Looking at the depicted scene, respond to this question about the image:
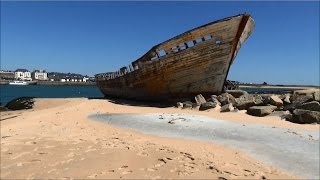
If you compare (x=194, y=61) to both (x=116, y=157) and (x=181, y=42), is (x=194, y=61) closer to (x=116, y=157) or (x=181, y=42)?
(x=181, y=42)

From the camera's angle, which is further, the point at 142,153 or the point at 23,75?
the point at 23,75

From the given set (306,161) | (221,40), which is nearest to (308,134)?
(306,161)

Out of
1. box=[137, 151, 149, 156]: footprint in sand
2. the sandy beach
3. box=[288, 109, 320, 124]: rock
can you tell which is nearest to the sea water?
the sandy beach

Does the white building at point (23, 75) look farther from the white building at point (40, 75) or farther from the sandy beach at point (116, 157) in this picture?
the sandy beach at point (116, 157)

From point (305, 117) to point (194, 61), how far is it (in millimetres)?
6992

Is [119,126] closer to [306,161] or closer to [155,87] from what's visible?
[306,161]

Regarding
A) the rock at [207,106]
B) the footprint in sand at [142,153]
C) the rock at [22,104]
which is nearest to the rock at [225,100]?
the rock at [207,106]

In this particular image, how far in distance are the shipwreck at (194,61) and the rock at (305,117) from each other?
6376 mm

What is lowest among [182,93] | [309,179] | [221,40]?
[309,179]

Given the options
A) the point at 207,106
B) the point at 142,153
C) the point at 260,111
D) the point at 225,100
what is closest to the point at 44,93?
the point at 225,100

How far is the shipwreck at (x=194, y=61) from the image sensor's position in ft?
53.6

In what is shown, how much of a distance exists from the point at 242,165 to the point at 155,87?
12088 mm

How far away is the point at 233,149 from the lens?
23.9 ft

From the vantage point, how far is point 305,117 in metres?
10.7
